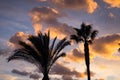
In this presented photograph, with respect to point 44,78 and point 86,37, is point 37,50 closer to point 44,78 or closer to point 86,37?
point 44,78

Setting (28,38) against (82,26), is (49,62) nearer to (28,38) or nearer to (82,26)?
(28,38)

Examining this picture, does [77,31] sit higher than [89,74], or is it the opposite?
[77,31]

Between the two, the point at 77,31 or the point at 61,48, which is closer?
the point at 61,48

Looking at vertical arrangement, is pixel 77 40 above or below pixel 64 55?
above

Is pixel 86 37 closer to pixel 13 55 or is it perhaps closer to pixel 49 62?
pixel 49 62

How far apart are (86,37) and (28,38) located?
9770mm

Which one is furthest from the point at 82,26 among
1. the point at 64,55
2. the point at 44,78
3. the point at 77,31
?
the point at 44,78

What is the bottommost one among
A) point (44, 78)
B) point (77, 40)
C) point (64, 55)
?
point (44, 78)

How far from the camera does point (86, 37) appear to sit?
163ft

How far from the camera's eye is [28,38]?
43.7 meters

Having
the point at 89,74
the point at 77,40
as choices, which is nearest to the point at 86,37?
the point at 77,40

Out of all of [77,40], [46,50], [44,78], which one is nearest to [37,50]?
[46,50]

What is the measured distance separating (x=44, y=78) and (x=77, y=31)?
9.18 metres

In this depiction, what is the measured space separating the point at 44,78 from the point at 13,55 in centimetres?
515
